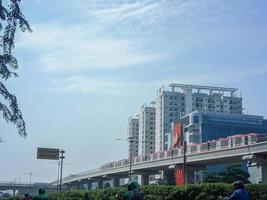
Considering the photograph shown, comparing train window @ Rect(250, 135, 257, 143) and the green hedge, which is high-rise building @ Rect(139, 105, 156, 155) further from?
the green hedge

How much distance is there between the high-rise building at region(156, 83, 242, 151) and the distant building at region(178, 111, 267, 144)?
2781 cm

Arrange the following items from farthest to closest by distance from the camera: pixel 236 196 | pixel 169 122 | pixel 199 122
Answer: pixel 169 122
pixel 199 122
pixel 236 196

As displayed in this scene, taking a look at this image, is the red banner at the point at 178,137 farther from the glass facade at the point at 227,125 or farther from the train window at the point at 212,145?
the glass facade at the point at 227,125

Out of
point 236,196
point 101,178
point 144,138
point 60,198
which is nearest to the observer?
point 236,196

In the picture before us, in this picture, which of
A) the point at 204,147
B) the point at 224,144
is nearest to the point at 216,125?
the point at 204,147

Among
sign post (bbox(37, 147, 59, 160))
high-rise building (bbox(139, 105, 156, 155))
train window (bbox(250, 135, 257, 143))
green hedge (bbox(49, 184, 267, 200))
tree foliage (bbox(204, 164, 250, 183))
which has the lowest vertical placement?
green hedge (bbox(49, 184, 267, 200))

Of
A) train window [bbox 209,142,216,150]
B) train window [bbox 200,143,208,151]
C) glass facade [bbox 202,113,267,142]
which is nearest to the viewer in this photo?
train window [bbox 209,142,216,150]

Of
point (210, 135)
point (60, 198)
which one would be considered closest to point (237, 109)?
point (210, 135)

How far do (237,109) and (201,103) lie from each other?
13270 mm

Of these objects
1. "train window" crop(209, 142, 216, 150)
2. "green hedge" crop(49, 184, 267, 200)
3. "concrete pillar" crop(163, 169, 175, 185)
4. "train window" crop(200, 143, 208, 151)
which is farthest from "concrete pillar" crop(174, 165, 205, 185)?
"green hedge" crop(49, 184, 267, 200)

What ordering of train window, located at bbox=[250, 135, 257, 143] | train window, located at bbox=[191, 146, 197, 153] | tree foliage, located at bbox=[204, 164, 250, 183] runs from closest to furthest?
1. train window, located at bbox=[250, 135, 257, 143]
2. train window, located at bbox=[191, 146, 197, 153]
3. tree foliage, located at bbox=[204, 164, 250, 183]

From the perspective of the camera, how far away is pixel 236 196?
9375mm

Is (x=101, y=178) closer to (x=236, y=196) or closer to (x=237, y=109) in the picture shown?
(x=237, y=109)

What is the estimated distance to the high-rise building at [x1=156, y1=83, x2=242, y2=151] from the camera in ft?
532
